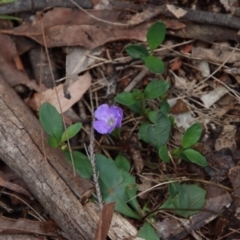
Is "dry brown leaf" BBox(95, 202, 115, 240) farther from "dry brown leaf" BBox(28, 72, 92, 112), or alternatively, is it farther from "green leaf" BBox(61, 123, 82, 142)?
"dry brown leaf" BBox(28, 72, 92, 112)

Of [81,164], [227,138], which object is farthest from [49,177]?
[227,138]

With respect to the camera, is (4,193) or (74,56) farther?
(74,56)

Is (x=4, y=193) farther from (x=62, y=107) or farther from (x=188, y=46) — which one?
(x=188, y=46)

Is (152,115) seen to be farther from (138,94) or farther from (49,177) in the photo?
(49,177)

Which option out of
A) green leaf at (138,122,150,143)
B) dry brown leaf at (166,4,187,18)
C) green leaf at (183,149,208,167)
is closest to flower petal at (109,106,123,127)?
green leaf at (138,122,150,143)

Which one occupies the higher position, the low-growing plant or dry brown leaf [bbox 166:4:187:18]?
dry brown leaf [bbox 166:4:187:18]

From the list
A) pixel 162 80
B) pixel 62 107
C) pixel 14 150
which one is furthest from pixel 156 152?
pixel 14 150

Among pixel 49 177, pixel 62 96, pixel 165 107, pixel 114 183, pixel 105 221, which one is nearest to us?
pixel 105 221
